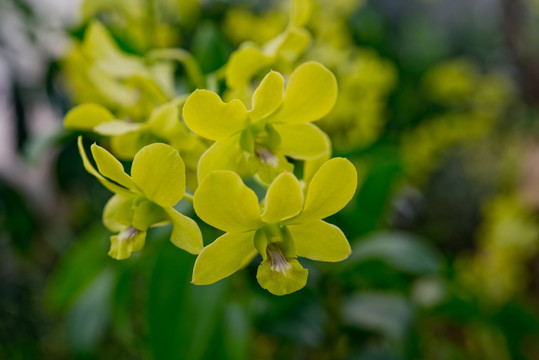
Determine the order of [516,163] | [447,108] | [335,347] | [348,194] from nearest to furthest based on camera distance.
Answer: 1. [348,194]
2. [335,347]
3. [447,108]
4. [516,163]

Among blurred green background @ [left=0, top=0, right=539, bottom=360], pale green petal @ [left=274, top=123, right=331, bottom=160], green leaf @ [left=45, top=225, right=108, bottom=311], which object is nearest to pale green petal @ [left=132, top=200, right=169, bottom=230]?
pale green petal @ [left=274, top=123, right=331, bottom=160]

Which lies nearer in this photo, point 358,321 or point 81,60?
point 81,60

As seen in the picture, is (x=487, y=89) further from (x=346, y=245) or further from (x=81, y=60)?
(x=346, y=245)

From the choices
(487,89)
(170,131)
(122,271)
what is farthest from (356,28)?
(170,131)

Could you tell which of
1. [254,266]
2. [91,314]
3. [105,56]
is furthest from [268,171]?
[91,314]

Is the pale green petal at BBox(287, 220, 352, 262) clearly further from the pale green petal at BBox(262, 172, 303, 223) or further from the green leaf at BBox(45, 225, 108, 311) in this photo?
the green leaf at BBox(45, 225, 108, 311)

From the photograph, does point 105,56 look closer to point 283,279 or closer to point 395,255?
point 283,279

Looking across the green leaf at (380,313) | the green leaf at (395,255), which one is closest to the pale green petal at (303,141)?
the green leaf at (395,255)
